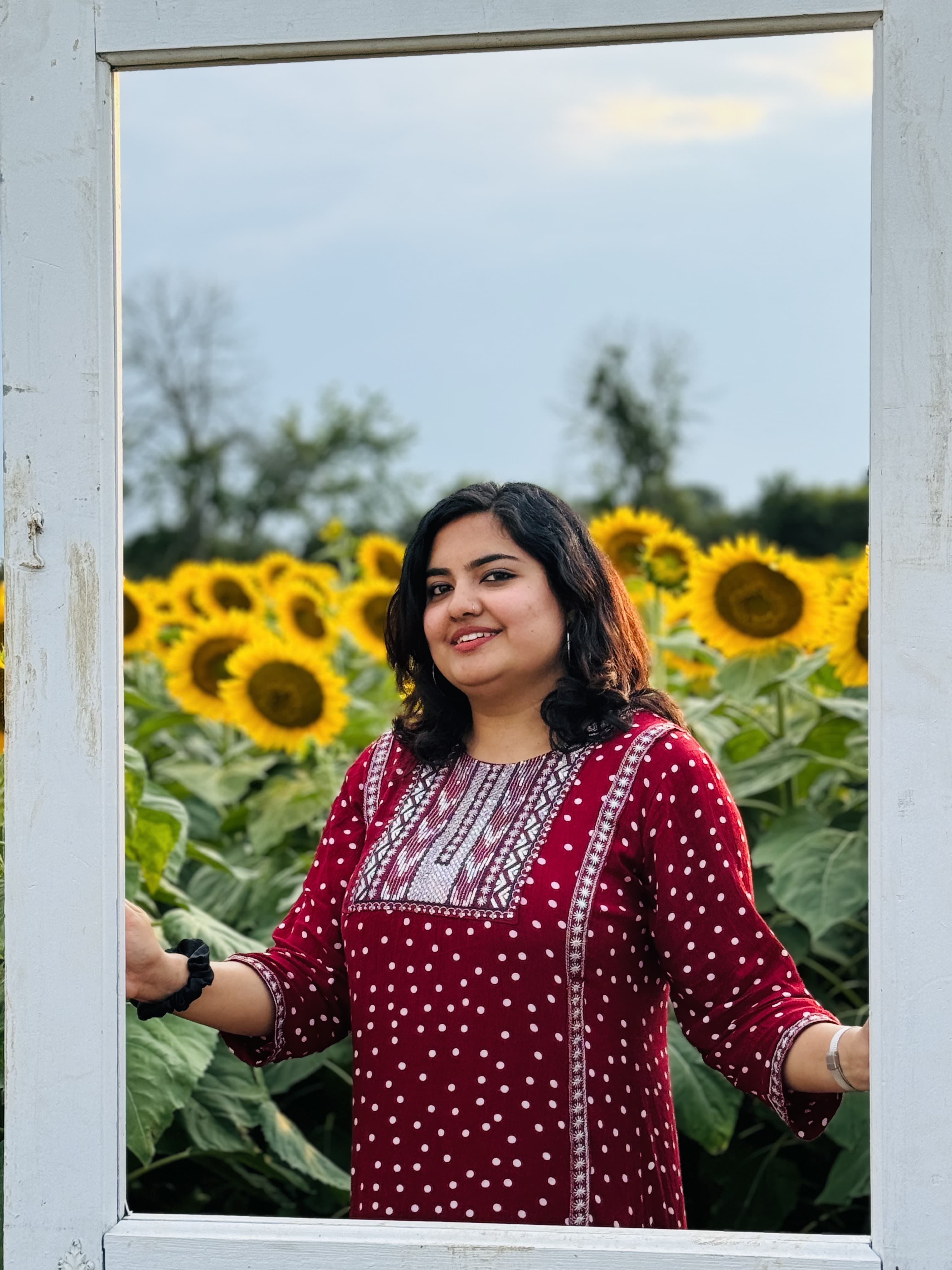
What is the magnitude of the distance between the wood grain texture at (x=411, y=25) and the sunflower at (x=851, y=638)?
1.80m

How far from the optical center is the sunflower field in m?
2.71

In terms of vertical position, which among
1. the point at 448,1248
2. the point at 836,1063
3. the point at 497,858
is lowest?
the point at 448,1248

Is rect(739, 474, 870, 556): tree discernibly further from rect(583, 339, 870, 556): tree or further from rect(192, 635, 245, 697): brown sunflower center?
rect(192, 635, 245, 697): brown sunflower center

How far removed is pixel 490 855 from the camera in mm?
1930

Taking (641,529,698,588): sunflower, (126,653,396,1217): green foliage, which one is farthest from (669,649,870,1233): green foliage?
(126,653,396,1217): green foliage

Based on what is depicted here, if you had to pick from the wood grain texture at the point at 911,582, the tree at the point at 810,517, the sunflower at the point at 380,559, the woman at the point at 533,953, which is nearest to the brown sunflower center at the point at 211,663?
the sunflower at the point at 380,559

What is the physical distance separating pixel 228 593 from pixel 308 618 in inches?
17.9

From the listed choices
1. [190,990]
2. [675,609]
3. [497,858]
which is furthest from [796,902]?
[190,990]

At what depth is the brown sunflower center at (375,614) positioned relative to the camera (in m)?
4.36

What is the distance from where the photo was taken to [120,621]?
5.02 ft

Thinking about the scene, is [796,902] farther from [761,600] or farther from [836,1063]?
[836,1063]

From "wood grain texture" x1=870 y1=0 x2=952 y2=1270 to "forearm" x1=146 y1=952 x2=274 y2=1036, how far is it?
0.93 metres

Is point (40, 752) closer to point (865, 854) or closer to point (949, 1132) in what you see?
point (949, 1132)

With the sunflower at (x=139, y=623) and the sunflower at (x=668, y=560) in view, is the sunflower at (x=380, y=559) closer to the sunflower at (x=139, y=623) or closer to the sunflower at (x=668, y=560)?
the sunflower at (x=139, y=623)
